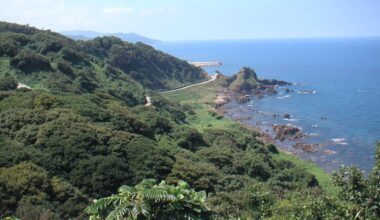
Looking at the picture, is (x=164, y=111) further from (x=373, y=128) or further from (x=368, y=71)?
(x=368, y=71)

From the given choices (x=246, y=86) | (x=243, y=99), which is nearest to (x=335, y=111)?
(x=243, y=99)

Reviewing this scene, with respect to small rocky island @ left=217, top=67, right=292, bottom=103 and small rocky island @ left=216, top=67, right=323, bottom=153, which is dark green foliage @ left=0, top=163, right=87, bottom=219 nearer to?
small rocky island @ left=216, top=67, right=323, bottom=153

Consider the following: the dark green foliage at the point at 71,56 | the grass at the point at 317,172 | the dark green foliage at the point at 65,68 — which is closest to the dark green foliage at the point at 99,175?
the grass at the point at 317,172

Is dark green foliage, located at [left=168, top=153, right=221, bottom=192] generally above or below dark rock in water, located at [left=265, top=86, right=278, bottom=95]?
above

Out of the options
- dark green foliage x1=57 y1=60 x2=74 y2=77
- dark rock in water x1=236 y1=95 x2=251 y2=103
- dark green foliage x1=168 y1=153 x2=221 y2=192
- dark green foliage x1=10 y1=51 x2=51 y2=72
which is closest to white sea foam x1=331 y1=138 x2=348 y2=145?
dark green foliage x1=168 y1=153 x2=221 y2=192

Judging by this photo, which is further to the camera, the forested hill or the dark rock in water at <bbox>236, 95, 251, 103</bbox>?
the dark rock in water at <bbox>236, 95, 251, 103</bbox>

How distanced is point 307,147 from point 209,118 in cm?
1975

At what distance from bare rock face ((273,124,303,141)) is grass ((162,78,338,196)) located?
19.0ft

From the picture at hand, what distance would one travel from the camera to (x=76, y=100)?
3806 cm

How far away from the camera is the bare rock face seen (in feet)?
199

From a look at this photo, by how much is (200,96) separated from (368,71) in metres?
76.7

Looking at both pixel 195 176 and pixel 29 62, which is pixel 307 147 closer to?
pixel 195 176

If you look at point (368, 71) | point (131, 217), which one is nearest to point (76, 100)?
point (131, 217)

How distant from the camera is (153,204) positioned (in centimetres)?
816
